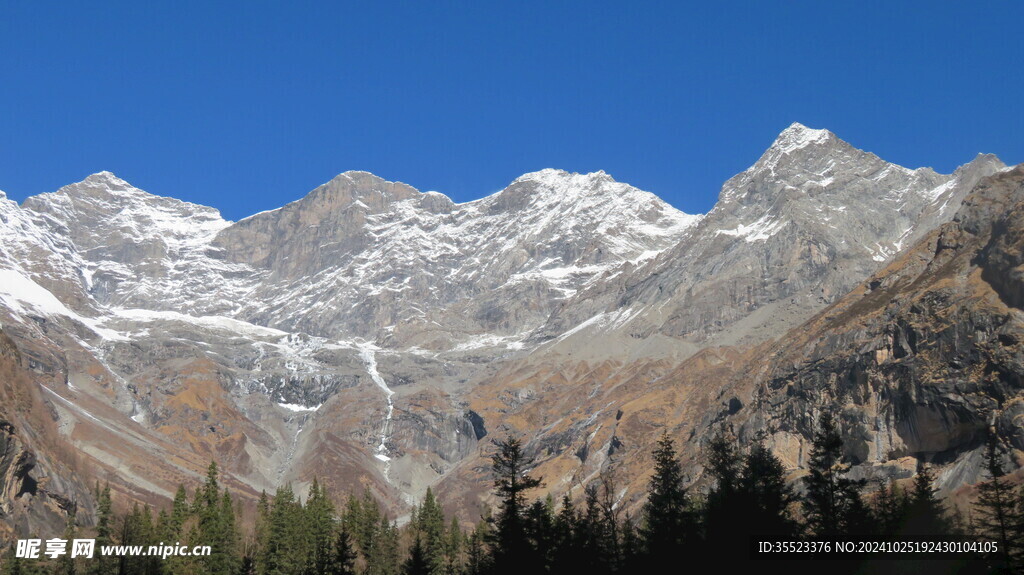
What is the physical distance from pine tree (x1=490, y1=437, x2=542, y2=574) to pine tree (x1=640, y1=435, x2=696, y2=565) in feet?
36.7

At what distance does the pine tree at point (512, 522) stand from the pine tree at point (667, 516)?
11.2 meters

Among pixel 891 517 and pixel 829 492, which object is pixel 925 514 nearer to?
pixel 891 517

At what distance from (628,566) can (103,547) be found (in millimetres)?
60187

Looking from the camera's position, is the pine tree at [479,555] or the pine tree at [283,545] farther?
the pine tree at [283,545]

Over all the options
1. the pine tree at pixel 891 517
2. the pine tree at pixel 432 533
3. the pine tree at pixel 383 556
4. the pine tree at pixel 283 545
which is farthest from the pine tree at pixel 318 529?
the pine tree at pixel 891 517

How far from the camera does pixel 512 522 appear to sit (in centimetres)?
5884

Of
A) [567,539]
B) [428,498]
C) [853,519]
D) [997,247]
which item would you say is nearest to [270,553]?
[428,498]

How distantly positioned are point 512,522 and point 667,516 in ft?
55.0

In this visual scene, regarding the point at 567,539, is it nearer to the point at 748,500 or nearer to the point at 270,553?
the point at 748,500

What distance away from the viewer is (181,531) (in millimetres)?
116500

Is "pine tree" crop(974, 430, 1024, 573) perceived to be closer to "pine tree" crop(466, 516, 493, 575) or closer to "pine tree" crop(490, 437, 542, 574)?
"pine tree" crop(490, 437, 542, 574)

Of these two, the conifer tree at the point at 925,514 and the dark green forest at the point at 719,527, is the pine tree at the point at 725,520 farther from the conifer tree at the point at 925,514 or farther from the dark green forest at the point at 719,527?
the conifer tree at the point at 925,514

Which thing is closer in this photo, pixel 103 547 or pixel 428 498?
pixel 103 547

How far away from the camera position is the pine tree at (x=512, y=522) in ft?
191
